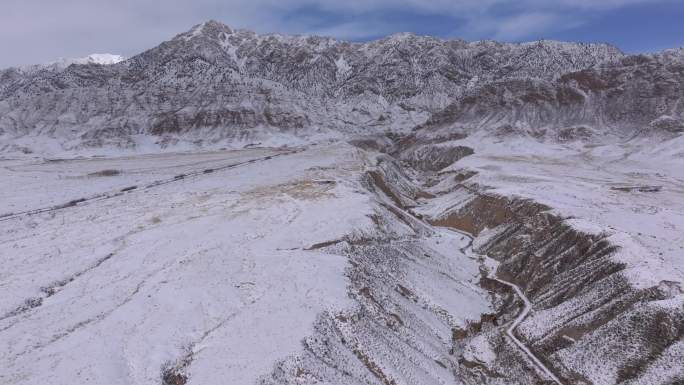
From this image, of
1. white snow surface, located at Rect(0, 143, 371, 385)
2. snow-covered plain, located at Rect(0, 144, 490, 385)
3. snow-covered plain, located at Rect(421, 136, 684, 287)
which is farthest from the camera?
snow-covered plain, located at Rect(421, 136, 684, 287)

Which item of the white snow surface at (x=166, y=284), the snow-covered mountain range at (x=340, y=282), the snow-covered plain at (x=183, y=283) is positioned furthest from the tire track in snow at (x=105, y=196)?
the white snow surface at (x=166, y=284)

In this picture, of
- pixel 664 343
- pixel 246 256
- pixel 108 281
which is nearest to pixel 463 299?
pixel 664 343

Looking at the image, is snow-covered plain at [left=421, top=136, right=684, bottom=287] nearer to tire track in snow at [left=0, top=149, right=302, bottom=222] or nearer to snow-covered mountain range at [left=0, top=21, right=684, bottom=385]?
snow-covered mountain range at [left=0, top=21, right=684, bottom=385]

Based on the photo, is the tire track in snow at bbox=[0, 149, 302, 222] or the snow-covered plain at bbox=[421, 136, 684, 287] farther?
the tire track in snow at bbox=[0, 149, 302, 222]

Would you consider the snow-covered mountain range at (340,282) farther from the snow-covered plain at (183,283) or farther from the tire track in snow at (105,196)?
the tire track in snow at (105,196)

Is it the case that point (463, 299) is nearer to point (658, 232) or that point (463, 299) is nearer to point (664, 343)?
point (664, 343)

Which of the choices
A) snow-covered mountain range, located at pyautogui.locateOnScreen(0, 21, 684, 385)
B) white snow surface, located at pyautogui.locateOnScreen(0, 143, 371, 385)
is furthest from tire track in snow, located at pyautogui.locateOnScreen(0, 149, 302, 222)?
white snow surface, located at pyautogui.locateOnScreen(0, 143, 371, 385)

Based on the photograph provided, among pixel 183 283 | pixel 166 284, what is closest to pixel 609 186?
pixel 183 283

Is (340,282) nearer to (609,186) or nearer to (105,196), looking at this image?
(105,196)

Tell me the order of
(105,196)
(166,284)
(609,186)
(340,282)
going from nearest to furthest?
(166,284) < (340,282) < (105,196) < (609,186)
